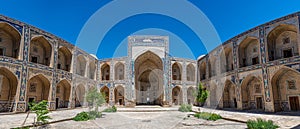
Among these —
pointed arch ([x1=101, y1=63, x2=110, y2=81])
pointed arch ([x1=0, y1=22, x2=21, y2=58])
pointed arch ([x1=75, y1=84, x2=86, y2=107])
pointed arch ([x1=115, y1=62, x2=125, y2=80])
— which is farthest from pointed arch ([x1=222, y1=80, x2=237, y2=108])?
pointed arch ([x1=0, y1=22, x2=21, y2=58])

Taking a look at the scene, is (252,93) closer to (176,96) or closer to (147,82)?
(176,96)

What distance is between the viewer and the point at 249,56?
21.0 metres

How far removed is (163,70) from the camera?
29.1 m

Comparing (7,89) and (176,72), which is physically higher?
(176,72)

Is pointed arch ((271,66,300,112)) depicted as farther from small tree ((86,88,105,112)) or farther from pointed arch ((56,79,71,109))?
pointed arch ((56,79,71,109))

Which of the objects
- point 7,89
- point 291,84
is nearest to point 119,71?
point 7,89

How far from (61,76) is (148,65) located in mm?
17282

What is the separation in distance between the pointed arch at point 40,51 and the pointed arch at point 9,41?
1.63 metres

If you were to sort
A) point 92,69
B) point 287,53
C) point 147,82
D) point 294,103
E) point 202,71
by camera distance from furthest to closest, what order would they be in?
1. point 147,82
2. point 202,71
3. point 92,69
4. point 287,53
5. point 294,103

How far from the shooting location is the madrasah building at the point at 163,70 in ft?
54.1

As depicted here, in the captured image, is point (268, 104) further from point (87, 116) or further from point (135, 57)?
point (135, 57)

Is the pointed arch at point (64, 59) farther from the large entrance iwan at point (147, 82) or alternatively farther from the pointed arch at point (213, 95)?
the pointed arch at point (213, 95)

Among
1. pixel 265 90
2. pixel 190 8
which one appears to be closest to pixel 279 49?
pixel 265 90

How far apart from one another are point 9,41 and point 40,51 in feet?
10.6
